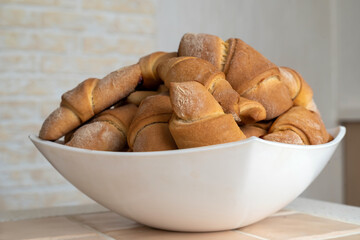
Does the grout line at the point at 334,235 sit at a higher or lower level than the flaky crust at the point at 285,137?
lower

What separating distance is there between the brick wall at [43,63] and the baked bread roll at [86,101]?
1213 millimetres

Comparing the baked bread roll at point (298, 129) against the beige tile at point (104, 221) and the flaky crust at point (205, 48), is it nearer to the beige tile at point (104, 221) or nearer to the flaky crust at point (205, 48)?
the flaky crust at point (205, 48)

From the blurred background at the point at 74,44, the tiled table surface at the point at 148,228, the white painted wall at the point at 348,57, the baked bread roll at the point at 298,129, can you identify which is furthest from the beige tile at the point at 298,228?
the white painted wall at the point at 348,57

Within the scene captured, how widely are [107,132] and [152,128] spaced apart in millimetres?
88

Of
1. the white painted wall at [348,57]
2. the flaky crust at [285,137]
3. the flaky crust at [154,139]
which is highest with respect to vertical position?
the flaky crust at [154,139]

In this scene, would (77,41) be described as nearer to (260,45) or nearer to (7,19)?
(7,19)

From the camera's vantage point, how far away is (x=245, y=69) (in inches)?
25.7

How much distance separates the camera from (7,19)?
1843 millimetres

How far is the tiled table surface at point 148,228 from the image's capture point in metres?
0.62

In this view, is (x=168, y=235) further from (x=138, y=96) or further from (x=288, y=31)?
(x=288, y=31)

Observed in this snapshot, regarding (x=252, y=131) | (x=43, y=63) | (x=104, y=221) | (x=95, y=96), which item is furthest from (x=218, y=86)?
(x=43, y=63)

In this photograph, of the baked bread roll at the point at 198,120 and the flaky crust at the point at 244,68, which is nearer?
the baked bread roll at the point at 198,120

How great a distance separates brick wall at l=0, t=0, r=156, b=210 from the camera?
1.84 m

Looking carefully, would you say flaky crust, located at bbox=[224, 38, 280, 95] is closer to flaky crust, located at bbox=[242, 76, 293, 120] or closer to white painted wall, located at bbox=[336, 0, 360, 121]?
flaky crust, located at bbox=[242, 76, 293, 120]
